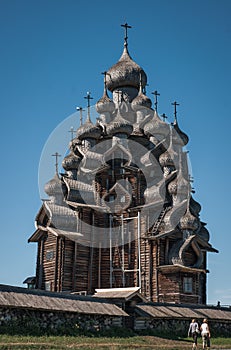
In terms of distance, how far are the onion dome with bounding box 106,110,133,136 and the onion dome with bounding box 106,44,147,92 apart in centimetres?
515

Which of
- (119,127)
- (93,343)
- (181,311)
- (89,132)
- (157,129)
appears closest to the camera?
(93,343)

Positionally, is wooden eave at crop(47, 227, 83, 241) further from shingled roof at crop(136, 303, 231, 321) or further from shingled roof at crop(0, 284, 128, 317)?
shingled roof at crop(0, 284, 128, 317)

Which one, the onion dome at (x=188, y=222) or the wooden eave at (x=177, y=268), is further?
the onion dome at (x=188, y=222)

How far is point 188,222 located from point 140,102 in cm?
1110

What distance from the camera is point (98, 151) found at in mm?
38375

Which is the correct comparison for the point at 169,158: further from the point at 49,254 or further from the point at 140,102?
the point at 49,254

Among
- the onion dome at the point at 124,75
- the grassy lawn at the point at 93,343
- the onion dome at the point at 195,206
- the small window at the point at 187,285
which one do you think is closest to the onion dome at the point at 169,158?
the onion dome at the point at 195,206

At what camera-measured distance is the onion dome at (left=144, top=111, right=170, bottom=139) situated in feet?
125

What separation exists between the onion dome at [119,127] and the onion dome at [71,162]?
9.75 ft

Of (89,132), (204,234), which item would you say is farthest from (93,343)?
(89,132)

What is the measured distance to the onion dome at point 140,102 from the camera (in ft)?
131

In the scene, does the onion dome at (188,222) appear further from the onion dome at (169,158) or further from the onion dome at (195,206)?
the onion dome at (169,158)

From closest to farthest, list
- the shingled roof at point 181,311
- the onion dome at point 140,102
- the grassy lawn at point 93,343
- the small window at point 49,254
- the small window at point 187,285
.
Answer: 1. the grassy lawn at point 93,343
2. the shingled roof at point 181,311
3. the small window at point 187,285
4. the small window at point 49,254
5. the onion dome at point 140,102

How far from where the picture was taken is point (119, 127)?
3722 centimetres
